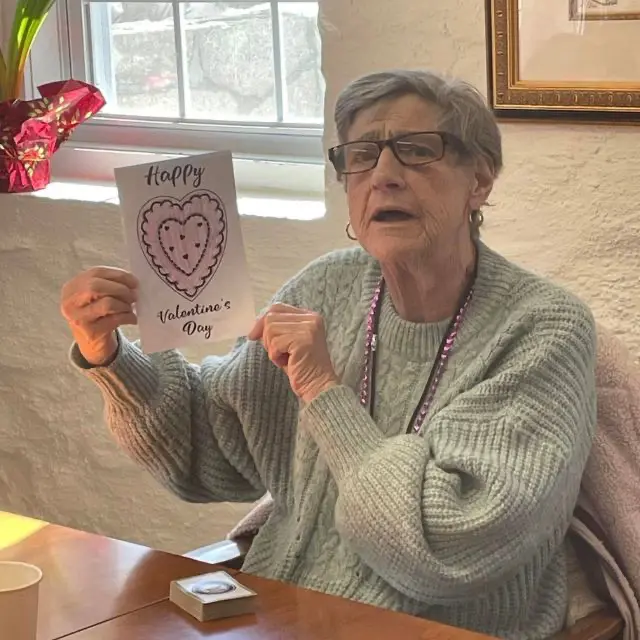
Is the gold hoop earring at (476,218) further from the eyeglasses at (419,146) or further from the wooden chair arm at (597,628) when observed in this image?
the wooden chair arm at (597,628)

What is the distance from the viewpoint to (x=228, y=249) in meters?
1.88

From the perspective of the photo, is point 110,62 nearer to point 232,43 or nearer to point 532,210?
point 232,43

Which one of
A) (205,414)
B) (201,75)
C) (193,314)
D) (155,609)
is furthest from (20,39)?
(155,609)

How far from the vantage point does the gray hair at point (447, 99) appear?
6.24 feet

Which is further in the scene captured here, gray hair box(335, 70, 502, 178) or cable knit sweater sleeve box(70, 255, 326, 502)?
cable knit sweater sleeve box(70, 255, 326, 502)

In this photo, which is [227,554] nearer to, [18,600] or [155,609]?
[155,609]

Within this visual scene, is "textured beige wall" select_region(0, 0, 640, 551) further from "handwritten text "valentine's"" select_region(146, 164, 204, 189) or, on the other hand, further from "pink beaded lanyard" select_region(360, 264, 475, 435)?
"handwritten text "valentine's"" select_region(146, 164, 204, 189)

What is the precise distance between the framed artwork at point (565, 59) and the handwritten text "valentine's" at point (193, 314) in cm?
73

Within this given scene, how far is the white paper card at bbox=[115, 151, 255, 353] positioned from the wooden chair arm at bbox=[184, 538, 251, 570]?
0.40 metres

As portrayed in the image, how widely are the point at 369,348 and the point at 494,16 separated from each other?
2.21 feet

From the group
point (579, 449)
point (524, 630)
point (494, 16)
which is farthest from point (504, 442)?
point (494, 16)

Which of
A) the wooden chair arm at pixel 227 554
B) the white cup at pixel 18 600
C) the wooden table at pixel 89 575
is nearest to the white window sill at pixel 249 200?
the wooden chair arm at pixel 227 554

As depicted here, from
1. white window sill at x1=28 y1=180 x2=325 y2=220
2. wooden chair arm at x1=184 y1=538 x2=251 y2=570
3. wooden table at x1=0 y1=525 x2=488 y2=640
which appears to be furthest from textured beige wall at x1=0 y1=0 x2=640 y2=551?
wooden table at x1=0 y1=525 x2=488 y2=640

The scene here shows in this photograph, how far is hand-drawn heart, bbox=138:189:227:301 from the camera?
1.82 m
